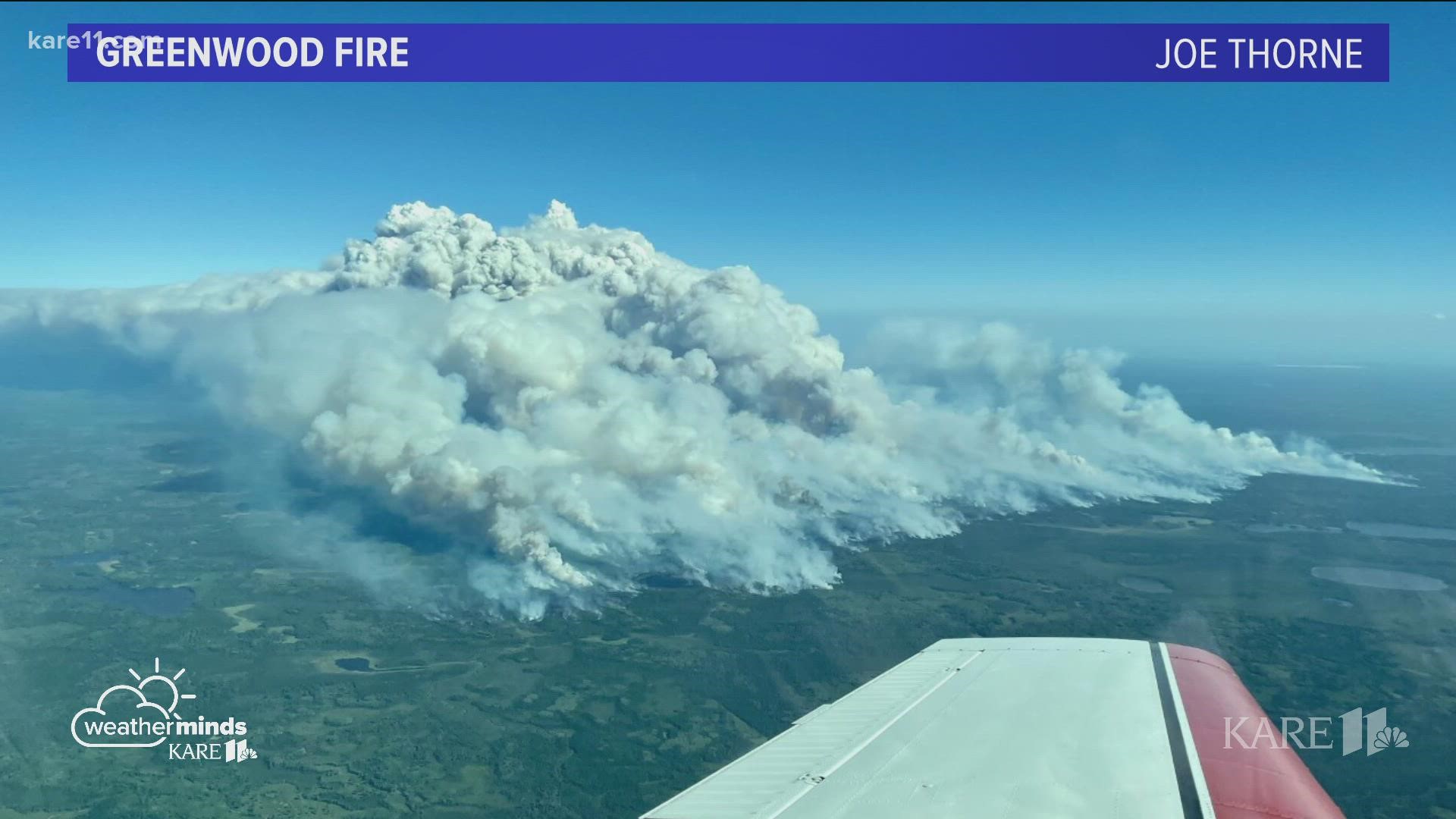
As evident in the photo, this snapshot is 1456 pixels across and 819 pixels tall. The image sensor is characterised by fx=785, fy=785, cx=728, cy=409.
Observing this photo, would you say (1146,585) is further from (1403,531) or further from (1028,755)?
(1028,755)

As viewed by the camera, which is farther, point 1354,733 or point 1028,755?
point 1354,733

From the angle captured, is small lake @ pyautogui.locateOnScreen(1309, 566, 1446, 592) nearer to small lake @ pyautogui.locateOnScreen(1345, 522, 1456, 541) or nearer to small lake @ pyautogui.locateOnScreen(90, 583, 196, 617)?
small lake @ pyautogui.locateOnScreen(1345, 522, 1456, 541)

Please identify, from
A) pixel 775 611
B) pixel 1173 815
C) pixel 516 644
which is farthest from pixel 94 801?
pixel 1173 815

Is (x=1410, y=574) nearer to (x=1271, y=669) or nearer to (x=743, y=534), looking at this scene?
(x=1271, y=669)

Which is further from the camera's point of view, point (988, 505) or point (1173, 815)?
point (988, 505)

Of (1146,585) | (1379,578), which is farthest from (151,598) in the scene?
(1379,578)

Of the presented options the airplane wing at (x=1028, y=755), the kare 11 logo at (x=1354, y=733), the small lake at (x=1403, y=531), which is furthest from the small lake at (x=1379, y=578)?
the airplane wing at (x=1028, y=755)
